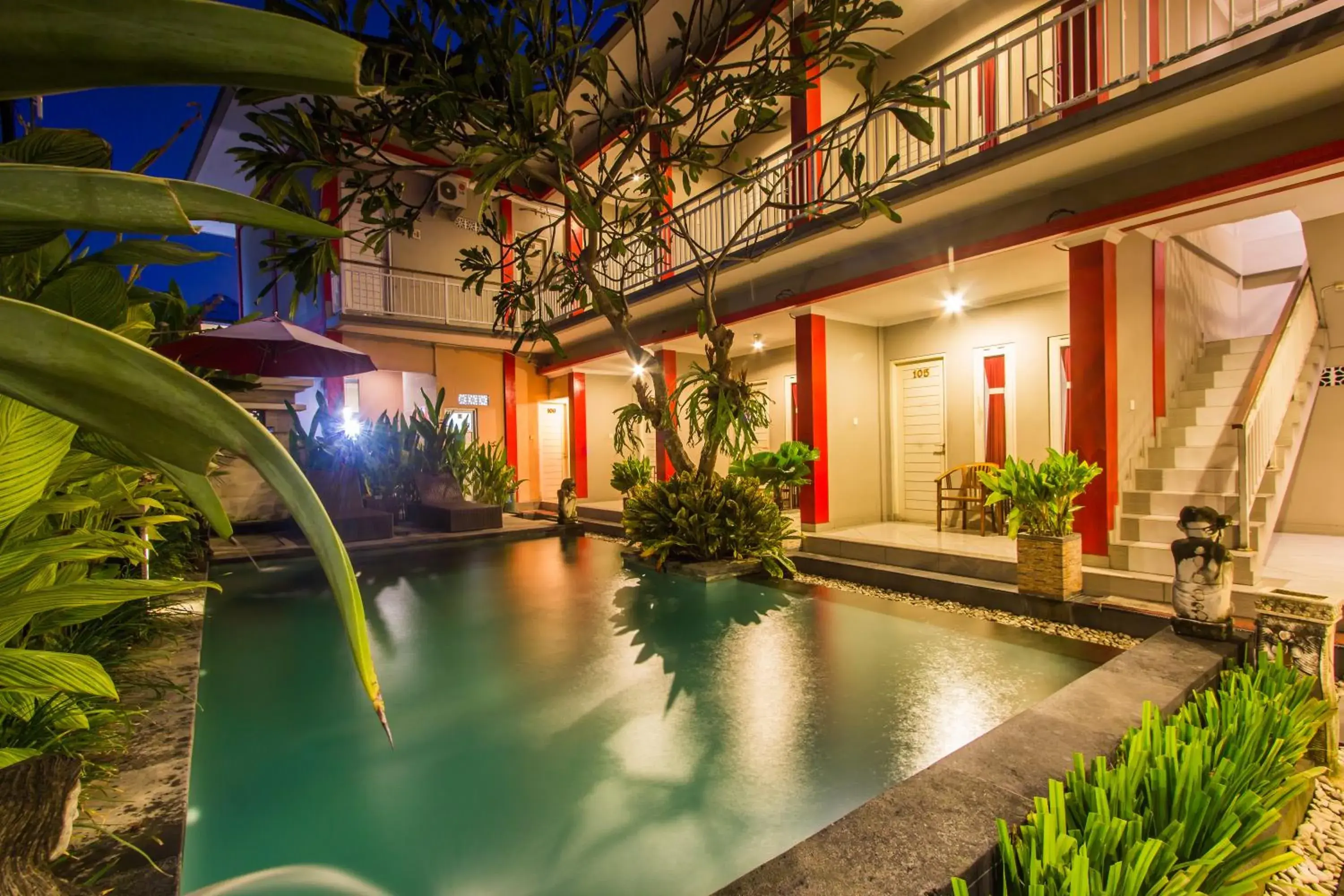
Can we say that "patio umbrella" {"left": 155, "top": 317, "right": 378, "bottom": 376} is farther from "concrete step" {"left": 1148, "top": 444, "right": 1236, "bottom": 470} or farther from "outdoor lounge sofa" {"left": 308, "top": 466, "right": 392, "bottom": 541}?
"concrete step" {"left": 1148, "top": 444, "right": 1236, "bottom": 470}

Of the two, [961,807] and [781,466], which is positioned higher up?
[781,466]

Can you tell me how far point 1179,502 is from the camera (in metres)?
4.69

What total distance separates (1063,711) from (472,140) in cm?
409

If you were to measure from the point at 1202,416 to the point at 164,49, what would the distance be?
6763mm

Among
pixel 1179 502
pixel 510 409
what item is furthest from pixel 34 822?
pixel 510 409

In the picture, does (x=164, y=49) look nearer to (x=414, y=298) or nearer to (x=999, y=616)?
(x=999, y=616)

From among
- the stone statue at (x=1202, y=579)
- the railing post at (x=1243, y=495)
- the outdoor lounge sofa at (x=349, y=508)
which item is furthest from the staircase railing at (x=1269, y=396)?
the outdoor lounge sofa at (x=349, y=508)

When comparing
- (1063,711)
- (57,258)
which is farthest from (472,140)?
(1063,711)

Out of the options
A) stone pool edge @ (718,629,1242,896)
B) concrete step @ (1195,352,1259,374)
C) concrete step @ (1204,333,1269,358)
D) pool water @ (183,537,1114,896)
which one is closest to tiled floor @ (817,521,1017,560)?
pool water @ (183,537,1114,896)

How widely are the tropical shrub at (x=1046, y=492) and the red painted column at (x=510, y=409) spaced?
9669mm

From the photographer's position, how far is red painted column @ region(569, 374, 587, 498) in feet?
38.5

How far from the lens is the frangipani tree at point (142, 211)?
293 millimetres

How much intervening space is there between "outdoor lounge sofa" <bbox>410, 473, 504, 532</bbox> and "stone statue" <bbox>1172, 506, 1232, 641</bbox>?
21.7 feet

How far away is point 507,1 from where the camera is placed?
134 inches
